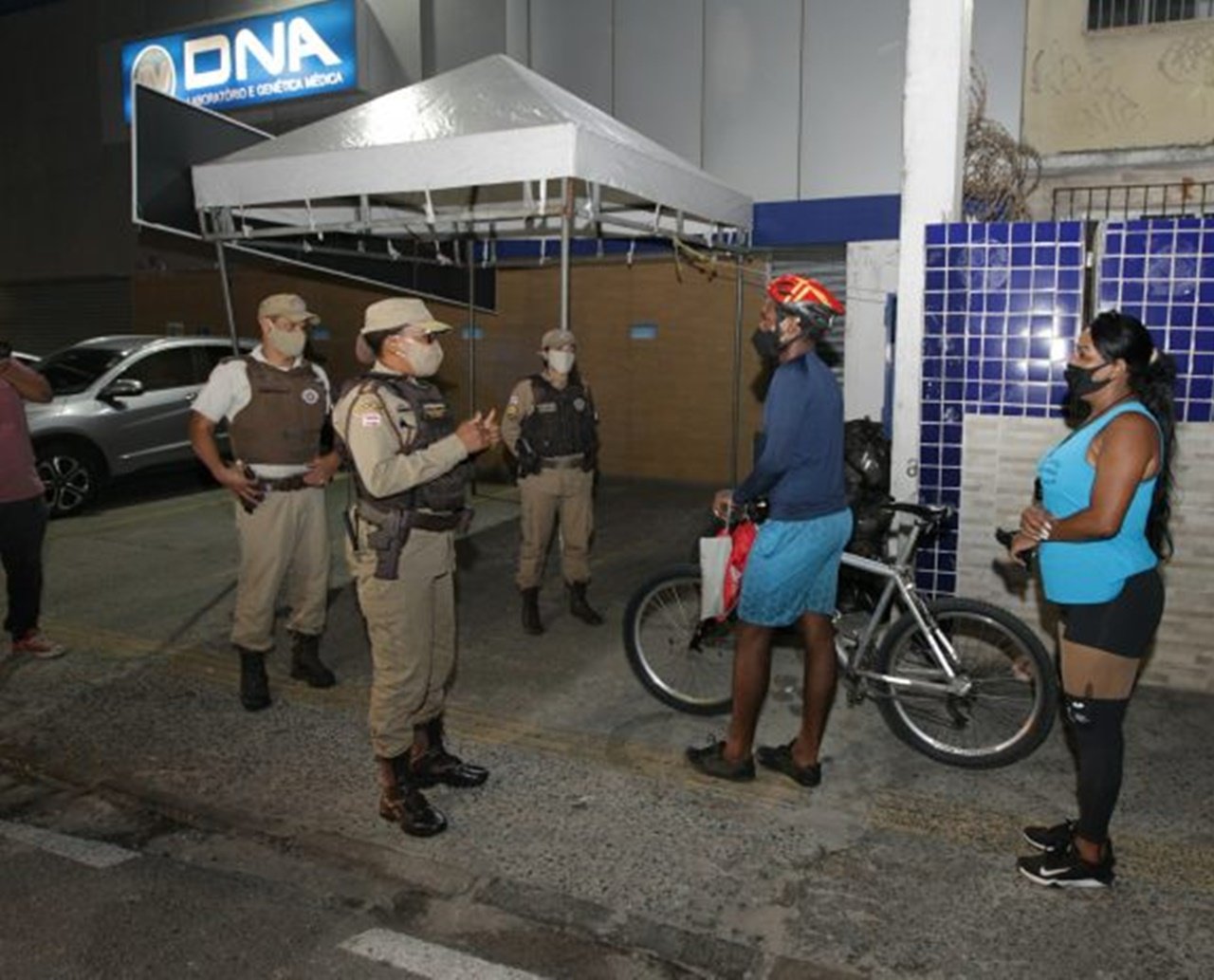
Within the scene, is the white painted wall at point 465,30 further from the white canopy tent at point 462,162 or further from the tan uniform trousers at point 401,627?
the tan uniform trousers at point 401,627

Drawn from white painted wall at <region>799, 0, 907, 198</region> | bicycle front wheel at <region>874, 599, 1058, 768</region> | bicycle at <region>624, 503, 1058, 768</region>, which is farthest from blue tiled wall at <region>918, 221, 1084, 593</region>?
white painted wall at <region>799, 0, 907, 198</region>

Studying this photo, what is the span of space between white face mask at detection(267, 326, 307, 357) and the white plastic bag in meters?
2.16

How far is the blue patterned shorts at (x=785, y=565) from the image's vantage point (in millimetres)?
3799

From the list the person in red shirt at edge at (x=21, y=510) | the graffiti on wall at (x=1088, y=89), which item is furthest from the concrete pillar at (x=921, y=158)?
the person in red shirt at edge at (x=21, y=510)

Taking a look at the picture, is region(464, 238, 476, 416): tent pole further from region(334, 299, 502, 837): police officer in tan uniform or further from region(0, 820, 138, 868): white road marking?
region(0, 820, 138, 868): white road marking

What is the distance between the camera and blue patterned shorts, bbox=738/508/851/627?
3799 mm

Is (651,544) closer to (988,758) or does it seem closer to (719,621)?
(719,621)

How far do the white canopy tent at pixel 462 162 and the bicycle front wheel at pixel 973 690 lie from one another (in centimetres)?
268

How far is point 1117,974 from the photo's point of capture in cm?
286

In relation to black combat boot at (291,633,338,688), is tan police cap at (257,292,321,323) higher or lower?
higher

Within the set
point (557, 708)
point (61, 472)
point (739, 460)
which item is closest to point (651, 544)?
point (739, 460)

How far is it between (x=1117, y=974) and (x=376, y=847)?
94.5 inches

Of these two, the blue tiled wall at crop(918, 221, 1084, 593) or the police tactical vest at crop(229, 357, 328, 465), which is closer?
the police tactical vest at crop(229, 357, 328, 465)

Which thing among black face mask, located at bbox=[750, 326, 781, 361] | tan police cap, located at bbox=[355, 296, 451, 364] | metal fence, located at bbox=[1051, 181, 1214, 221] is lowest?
black face mask, located at bbox=[750, 326, 781, 361]
